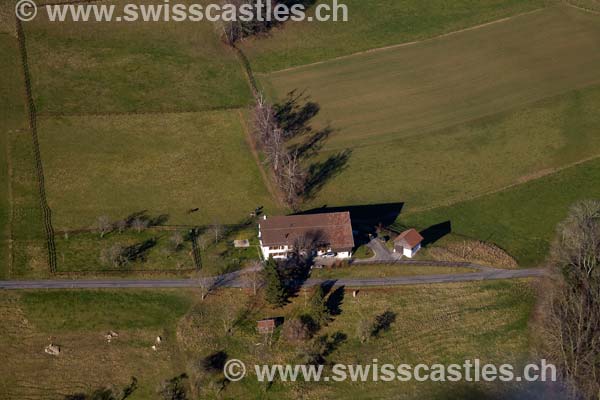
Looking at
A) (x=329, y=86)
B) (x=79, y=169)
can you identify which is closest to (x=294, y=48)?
(x=329, y=86)

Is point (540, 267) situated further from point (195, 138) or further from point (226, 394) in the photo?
point (195, 138)

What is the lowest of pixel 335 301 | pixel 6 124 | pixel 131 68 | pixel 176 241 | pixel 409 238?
pixel 335 301

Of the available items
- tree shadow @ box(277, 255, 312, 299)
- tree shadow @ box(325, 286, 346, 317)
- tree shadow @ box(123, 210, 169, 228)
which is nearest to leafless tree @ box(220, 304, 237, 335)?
tree shadow @ box(277, 255, 312, 299)

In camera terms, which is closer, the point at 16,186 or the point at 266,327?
the point at 266,327

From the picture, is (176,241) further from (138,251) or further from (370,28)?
(370,28)

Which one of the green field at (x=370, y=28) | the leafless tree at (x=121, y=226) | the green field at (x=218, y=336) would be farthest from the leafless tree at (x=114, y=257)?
the green field at (x=370, y=28)

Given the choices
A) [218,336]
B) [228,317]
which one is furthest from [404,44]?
[218,336]
